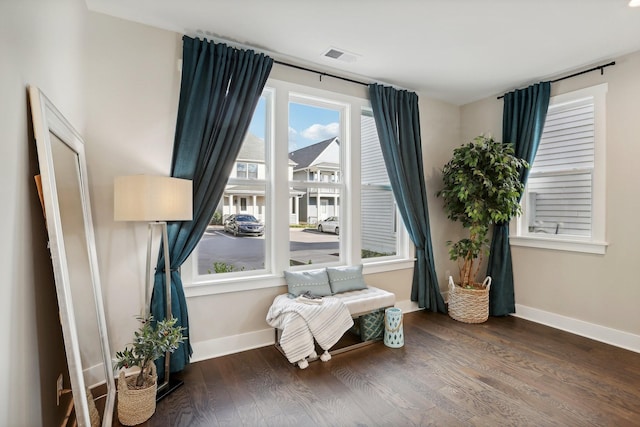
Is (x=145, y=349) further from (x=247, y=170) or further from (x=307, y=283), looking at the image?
(x=247, y=170)

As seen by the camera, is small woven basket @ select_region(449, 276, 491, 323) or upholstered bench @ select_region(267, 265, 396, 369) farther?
small woven basket @ select_region(449, 276, 491, 323)

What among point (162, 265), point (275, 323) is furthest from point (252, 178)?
point (275, 323)

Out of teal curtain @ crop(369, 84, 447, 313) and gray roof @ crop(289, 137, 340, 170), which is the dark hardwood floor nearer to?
teal curtain @ crop(369, 84, 447, 313)

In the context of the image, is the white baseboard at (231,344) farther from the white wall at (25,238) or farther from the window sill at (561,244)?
the window sill at (561,244)

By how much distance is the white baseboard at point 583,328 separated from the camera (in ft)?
9.50

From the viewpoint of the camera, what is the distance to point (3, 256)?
3.70 feet

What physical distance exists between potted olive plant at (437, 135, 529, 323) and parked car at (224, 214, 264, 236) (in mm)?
2179

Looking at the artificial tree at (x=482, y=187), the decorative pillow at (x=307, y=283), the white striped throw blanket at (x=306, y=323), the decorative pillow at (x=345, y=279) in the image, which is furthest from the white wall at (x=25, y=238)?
the artificial tree at (x=482, y=187)

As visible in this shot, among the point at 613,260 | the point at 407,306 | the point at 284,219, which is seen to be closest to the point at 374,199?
the point at 284,219

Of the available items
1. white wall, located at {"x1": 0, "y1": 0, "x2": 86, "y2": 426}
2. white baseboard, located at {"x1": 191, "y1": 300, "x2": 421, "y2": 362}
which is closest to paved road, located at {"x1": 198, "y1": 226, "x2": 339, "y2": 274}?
white baseboard, located at {"x1": 191, "y1": 300, "x2": 421, "y2": 362}

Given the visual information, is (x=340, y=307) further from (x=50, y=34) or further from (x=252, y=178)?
(x=50, y=34)

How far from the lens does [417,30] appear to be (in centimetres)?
254

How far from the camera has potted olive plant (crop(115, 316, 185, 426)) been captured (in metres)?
1.86

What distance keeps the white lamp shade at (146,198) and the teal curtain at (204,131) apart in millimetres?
451
